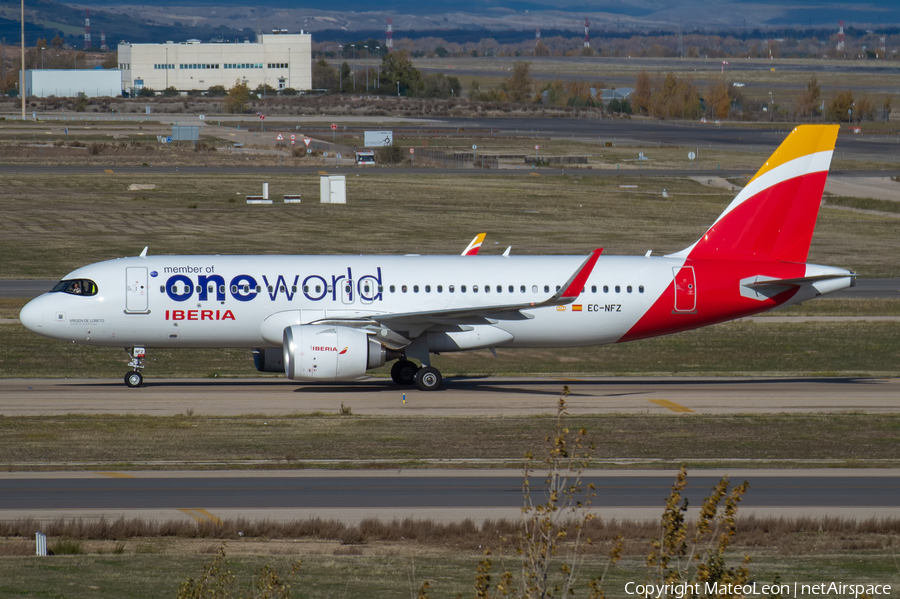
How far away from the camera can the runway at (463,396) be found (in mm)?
33719

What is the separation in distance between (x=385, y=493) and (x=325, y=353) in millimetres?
10730

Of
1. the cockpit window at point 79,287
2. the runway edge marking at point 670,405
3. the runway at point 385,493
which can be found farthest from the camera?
the cockpit window at point 79,287

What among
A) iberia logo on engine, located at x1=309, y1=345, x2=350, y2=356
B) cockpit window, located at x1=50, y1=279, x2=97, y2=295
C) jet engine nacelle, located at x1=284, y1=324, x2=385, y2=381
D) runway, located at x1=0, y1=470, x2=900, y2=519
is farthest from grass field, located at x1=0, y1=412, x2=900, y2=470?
cockpit window, located at x1=50, y1=279, x2=97, y2=295

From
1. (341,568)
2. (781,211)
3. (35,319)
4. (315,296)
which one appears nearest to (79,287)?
(35,319)

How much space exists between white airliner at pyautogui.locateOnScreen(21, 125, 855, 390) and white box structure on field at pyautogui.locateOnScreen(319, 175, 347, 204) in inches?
1984

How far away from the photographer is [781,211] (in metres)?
37.7

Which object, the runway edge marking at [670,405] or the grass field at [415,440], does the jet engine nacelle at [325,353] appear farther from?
the runway edge marking at [670,405]

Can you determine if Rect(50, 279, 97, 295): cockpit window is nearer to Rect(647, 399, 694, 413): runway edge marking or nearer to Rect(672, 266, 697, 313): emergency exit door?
Rect(647, 399, 694, 413): runway edge marking

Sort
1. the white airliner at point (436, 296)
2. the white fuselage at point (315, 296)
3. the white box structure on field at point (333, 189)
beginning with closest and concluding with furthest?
the white airliner at point (436, 296) < the white fuselage at point (315, 296) < the white box structure on field at point (333, 189)

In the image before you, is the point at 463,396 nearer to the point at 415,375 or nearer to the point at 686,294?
the point at 415,375

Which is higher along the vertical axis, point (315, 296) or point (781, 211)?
point (781, 211)

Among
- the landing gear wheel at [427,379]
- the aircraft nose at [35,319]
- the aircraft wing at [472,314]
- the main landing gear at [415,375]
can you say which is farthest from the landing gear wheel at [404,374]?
the aircraft nose at [35,319]

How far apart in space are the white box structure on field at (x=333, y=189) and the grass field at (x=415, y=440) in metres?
56.4

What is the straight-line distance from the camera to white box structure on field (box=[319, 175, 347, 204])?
286ft
